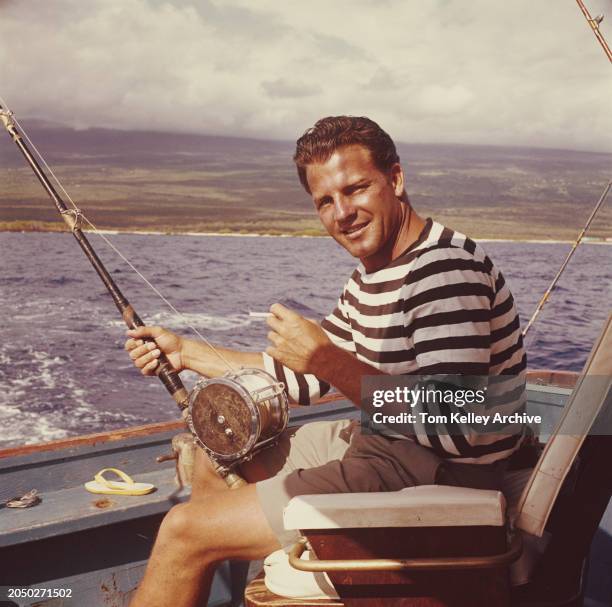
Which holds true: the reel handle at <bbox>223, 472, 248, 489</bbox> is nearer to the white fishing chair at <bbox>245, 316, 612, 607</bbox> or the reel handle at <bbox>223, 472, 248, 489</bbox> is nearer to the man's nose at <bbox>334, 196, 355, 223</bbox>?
the white fishing chair at <bbox>245, 316, 612, 607</bbox>

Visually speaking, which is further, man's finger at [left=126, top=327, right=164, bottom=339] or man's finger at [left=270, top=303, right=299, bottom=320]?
man's finger at [left=126, top=327, right=164, bottom=339]

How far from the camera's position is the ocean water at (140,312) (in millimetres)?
10883

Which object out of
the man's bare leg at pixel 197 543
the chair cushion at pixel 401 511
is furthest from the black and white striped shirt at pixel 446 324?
the man's bare leg at pixel 197 543

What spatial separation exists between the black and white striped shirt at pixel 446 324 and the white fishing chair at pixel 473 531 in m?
0.21

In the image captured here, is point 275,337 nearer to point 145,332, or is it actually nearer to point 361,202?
point 361,202

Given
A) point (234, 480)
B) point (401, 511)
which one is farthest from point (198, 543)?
point (401, 511)

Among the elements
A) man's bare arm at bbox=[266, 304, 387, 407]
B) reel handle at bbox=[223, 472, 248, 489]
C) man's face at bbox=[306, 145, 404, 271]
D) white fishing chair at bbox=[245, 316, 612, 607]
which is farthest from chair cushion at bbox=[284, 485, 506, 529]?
man's face at bbox=[306, 145, 404, 271]

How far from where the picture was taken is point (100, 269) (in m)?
2.42

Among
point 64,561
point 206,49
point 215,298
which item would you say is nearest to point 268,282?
point 215,298

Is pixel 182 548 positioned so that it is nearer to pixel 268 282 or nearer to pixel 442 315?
pixel 442 315

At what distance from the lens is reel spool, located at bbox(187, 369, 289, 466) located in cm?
184

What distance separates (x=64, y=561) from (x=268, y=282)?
26018 mm

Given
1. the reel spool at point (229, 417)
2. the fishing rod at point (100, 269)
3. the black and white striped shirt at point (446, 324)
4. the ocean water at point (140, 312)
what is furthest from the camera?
the ocean water at point (140, 312)

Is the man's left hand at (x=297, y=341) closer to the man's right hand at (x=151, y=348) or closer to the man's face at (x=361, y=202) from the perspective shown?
the man's face at (x=361, y=202)
